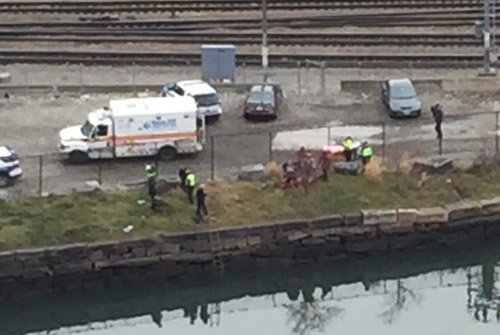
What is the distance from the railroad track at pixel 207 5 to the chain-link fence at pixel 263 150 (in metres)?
14.3

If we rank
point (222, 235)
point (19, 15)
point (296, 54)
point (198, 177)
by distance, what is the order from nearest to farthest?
point (222, 235) < point (198, 177) < point (296, 54) < point (19, 15)

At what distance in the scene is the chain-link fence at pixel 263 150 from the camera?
137 feet

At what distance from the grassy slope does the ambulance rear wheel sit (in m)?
2.56

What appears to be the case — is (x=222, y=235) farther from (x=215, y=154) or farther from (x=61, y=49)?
(x=61, y=49)

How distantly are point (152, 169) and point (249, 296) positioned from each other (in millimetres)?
4005

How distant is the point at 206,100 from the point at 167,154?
3.92 m

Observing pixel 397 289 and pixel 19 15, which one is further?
pixel 19 15

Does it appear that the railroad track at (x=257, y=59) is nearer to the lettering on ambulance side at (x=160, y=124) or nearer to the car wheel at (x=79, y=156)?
the lettering on ambulance side at (x=160, y=124)

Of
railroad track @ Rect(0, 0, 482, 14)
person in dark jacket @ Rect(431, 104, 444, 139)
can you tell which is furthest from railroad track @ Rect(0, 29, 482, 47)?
person in dark jacket @ Rect(431, 104, 444, 139)

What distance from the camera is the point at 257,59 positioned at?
177 ft

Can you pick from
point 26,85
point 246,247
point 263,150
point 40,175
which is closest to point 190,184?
point 246,247

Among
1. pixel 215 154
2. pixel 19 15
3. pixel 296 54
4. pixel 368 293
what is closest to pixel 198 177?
pixel 215 154

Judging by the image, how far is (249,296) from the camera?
39.8 meters

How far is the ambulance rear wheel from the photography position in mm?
42969
